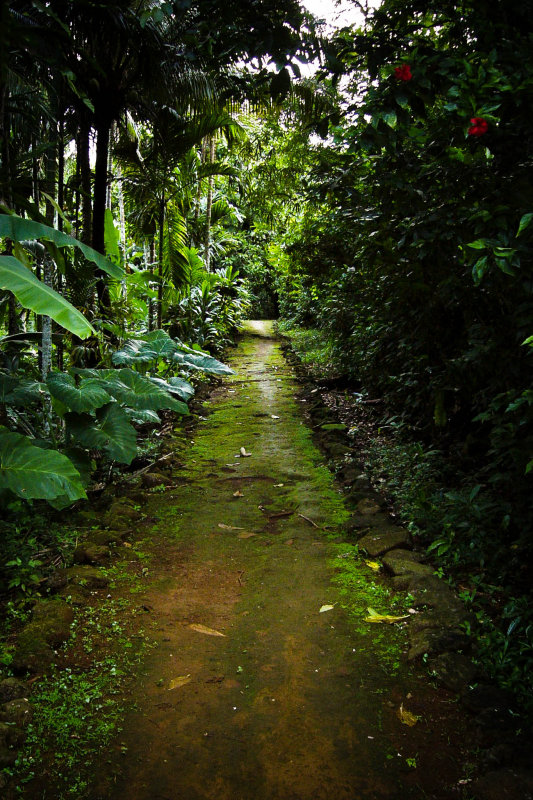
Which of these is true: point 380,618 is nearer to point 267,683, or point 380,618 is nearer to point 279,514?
point 267,683

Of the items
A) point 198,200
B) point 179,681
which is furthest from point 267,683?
point 198,200

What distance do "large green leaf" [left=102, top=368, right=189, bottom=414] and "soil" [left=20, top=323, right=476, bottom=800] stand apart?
89cm

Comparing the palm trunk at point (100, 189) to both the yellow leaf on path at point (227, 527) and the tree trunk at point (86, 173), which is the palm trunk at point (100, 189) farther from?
the yellow leaf on path at point (227, 527)

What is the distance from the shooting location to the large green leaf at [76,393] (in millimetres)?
3658

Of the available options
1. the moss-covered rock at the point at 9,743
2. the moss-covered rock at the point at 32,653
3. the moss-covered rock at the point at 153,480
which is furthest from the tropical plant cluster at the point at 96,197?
the moss-covered rock at the point at 9,743

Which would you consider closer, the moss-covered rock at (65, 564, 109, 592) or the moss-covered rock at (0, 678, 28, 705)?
the moss-covered rock at (0, 678, 28, 705)

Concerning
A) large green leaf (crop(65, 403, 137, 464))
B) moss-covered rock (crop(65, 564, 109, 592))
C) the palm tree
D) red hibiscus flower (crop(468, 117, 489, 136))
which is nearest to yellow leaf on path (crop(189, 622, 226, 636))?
moss-covered rock (crop(65, 564, 109, 592))

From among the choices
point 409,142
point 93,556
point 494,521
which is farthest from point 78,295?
point 494,521

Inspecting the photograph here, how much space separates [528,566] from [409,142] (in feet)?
10.6

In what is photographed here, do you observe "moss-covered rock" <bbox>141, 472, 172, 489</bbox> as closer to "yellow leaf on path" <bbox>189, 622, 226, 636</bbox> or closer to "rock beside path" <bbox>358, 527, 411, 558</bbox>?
"rock beside path" <bbox>358, 527, 411, 558</bbox>

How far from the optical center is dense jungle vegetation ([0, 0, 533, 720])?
2533mm

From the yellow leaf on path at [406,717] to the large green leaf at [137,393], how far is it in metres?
2.66

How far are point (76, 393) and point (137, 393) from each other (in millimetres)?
649

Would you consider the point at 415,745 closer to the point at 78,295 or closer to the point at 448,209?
the point at 448,209
